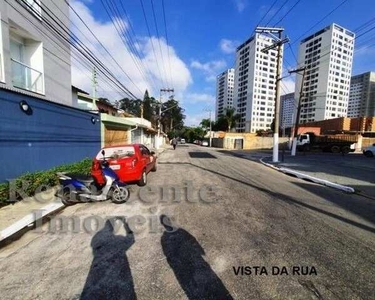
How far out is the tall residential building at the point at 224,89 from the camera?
14079cm

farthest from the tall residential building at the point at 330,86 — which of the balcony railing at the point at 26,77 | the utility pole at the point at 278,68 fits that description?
the balcony railing at the point at 26,77

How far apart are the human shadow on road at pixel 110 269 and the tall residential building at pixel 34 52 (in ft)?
25.0

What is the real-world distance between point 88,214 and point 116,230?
148 centimetres

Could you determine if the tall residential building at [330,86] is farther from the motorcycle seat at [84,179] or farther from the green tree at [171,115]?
the motorcycle seat at [84,179]

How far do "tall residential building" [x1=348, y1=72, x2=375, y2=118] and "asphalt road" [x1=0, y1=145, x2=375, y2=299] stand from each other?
7707cm

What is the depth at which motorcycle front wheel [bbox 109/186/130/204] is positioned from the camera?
21.9 feet

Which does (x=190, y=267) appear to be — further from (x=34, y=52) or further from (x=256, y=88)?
(x=256, y=88)

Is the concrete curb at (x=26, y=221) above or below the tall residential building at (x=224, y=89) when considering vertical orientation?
below

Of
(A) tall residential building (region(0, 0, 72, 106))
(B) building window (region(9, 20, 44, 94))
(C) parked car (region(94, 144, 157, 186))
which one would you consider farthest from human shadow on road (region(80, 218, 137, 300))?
(B) building window (region(9, 20, 44, 94))

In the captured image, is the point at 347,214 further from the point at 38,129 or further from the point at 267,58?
A: the point at 267,58

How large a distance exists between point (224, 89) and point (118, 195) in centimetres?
14647

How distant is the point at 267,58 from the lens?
359 ft

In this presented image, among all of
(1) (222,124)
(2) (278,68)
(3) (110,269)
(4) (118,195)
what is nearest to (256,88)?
(1) (222,124)

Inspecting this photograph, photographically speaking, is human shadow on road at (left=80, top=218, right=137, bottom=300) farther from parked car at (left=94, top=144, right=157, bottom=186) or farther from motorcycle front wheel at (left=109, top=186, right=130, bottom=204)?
parked car at (left=94, top=144, right=157, bottom=186)
